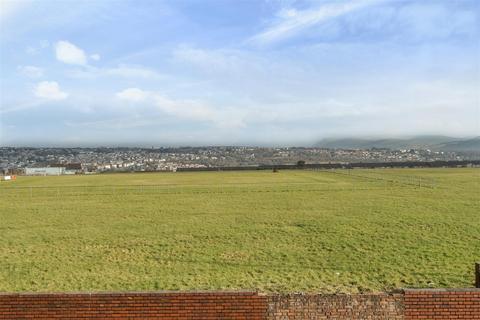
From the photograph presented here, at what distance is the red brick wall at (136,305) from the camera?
27.5ft

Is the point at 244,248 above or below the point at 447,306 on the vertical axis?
below

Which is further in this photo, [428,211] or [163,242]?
[428,211]

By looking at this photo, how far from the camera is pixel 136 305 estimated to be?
8.43m

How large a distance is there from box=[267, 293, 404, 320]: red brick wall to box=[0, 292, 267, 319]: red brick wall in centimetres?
35

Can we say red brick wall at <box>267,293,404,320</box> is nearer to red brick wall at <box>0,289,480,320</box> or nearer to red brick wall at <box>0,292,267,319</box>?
red brick wall at <box>0,289,480,320</box>

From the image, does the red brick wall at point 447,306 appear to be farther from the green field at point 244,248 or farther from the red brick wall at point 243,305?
the green field at point 244,248

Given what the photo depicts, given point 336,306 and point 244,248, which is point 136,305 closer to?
point 336,306

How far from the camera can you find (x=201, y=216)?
87.9ft

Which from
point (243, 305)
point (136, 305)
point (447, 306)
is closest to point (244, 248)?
point (243, 305)

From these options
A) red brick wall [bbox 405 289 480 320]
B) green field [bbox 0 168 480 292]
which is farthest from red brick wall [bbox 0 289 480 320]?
green field [bbox 0 168 480 292]

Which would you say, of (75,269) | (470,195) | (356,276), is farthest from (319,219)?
(470,195)

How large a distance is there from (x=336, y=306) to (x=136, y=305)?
380cm

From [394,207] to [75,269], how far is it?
21.6 metres

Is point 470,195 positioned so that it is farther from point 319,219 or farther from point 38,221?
point 38,221
